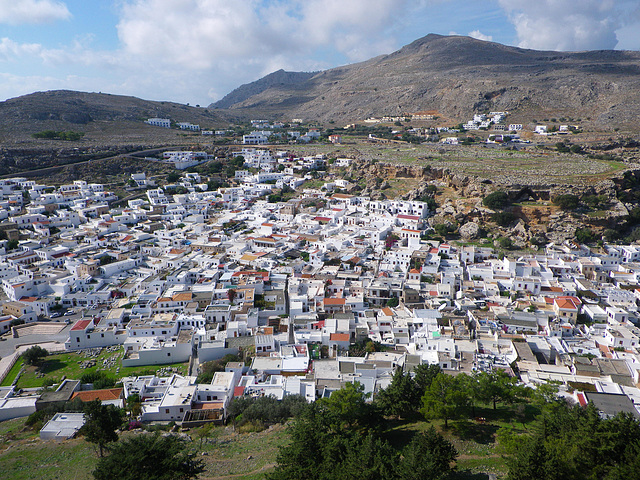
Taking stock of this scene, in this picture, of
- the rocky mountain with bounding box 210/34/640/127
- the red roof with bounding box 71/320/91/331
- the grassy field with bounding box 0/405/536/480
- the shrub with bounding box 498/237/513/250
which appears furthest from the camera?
the rocky mountain with bounding box 210/34/640/127

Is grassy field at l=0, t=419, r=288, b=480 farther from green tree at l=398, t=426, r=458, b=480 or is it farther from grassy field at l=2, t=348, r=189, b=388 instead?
green tree at l=398, t=426, r=458, b=480

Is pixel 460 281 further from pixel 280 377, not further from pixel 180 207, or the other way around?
pixel 180 207

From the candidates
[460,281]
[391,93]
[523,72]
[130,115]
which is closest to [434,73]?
[391,93]

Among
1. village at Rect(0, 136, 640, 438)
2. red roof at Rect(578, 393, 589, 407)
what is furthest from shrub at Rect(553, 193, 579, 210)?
red roof at Rect(578, 393, 589, 407)

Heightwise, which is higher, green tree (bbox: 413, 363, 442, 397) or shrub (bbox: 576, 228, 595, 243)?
shrub (bbox: 576, 228, 595, 243)

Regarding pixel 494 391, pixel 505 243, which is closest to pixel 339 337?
pixel 494 391

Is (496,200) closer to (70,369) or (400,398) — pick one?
(400,398)
